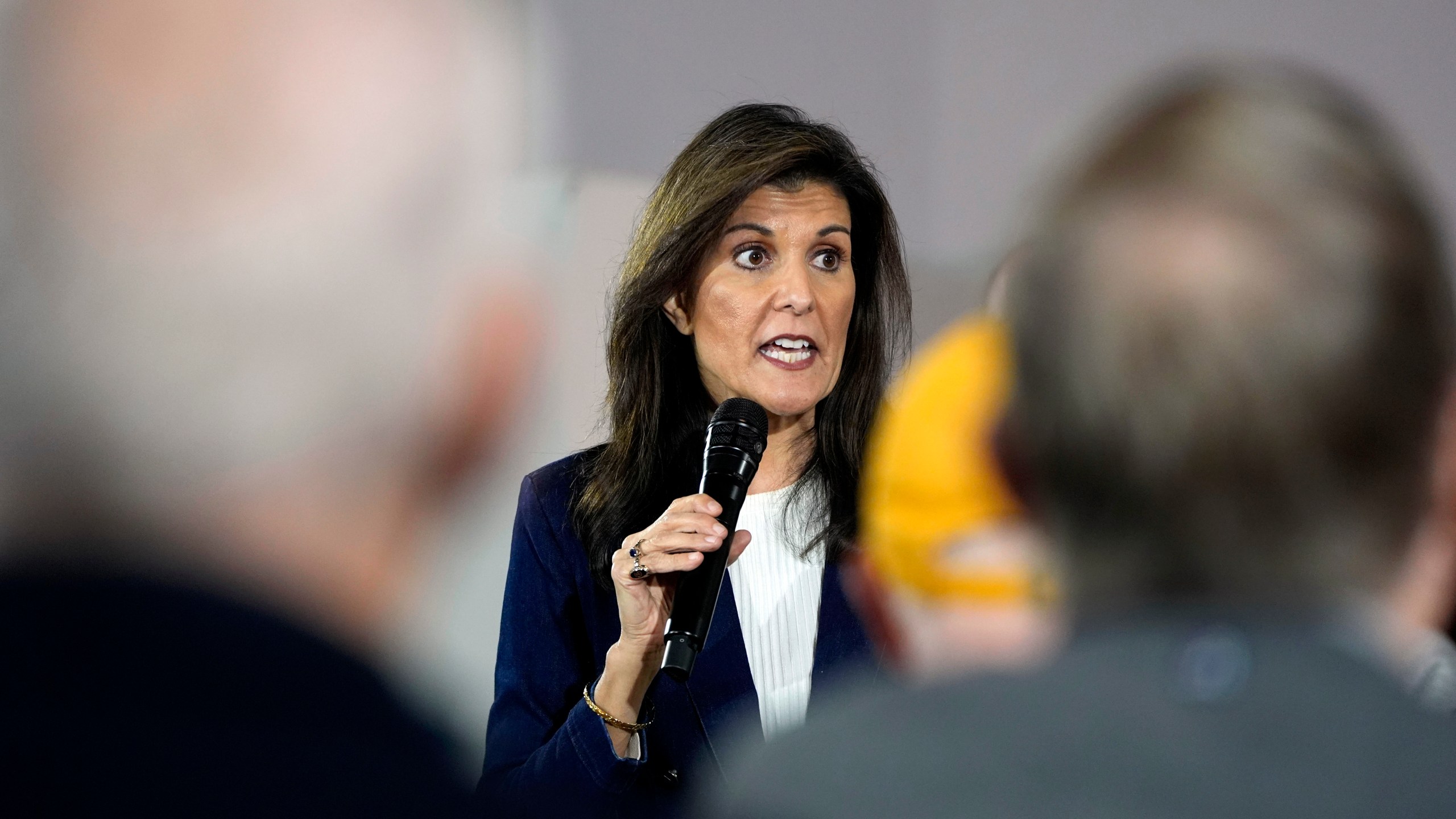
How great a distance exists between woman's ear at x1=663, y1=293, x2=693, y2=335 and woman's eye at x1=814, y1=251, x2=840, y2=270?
0.24 metres

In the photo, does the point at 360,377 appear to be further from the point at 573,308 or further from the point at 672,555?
Answer: the point at 573,308

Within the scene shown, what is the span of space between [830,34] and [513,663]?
64.7 inches

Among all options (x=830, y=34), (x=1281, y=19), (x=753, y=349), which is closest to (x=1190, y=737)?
(x=753, y=349)

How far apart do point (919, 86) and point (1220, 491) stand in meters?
2.53

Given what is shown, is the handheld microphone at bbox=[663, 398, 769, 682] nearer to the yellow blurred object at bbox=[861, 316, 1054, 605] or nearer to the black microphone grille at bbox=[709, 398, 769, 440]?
the black microphone grille at bbox=[709, 398, 769, 440]

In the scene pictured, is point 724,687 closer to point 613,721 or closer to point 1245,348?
point 613,721

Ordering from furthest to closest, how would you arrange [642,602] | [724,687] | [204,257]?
[724,687], [642,602], [204,257]

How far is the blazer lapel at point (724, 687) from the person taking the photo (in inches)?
76.9

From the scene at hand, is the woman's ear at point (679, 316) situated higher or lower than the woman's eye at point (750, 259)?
lower

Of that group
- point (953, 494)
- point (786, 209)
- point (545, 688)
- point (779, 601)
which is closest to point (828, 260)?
point (786, 209)

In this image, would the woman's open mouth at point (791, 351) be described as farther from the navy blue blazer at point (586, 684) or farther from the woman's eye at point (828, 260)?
the navy blue blazer at point (586, 684)

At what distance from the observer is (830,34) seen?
299 centimetres

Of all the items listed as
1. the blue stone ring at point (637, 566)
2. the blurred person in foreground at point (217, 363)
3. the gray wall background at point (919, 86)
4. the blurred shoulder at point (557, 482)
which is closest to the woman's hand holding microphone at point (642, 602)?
the blue stone ring at point (637, 566)

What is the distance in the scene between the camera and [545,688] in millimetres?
2059
